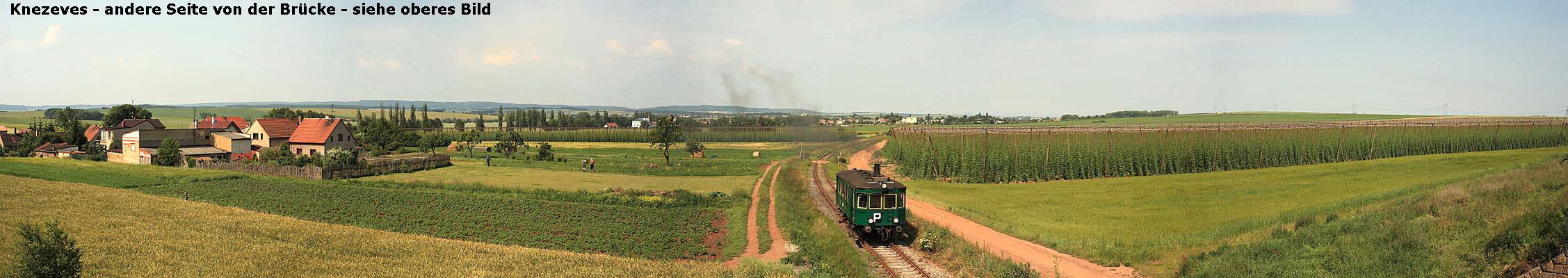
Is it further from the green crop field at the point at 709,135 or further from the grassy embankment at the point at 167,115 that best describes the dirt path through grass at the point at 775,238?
the grassy embankment at the point at 167,115

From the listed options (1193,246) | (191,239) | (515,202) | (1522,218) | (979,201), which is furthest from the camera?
(979,201)

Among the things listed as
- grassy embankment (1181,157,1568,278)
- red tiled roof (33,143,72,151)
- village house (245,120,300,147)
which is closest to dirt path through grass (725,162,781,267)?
grassy embankment (1181,157,1568,278)

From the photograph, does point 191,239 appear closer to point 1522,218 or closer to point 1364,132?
point 1522,218

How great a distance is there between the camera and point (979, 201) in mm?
30266

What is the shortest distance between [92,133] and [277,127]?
21069 mm

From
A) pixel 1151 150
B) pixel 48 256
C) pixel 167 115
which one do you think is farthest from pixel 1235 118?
pixel 167 115

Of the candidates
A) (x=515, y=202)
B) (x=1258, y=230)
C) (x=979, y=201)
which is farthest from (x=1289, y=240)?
(x=515, y=202)

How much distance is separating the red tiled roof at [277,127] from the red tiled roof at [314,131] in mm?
1029

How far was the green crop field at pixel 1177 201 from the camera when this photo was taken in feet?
58.3

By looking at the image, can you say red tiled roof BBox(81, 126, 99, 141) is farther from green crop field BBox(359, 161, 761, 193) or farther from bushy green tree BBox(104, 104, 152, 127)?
green crop field BBox(359, 161, 761, 193)

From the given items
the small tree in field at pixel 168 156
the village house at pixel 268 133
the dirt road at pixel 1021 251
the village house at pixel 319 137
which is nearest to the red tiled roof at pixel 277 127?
the village house at pixel 268 133

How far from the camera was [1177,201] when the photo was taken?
27.0 m

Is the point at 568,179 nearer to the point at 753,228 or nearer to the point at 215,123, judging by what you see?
the point at 753,228

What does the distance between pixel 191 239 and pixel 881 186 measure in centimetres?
1817
